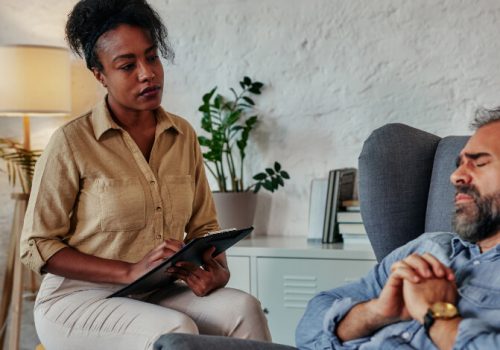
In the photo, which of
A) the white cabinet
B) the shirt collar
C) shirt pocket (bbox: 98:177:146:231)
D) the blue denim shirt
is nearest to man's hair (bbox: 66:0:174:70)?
the shirt collar

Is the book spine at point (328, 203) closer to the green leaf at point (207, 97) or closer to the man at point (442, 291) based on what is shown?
the green leaf at point (207, 97)

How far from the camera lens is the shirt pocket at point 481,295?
173 centimetres

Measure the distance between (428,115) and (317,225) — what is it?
1.93 feet

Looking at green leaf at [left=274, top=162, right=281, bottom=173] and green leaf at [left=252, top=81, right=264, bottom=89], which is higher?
green leaf at [left=252, top=81, right=264, bottom=89]

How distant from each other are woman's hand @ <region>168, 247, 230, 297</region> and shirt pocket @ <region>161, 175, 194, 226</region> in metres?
0.17

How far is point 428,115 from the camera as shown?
335 cm

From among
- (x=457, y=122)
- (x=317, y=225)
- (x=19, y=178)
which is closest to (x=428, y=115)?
(x=457, y=122)

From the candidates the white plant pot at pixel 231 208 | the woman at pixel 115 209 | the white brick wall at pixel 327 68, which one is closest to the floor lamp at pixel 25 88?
the white brick wall at pixel 327 68

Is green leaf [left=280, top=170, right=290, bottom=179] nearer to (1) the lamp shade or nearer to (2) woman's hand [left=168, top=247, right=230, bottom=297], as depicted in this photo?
(1) the lamp shade

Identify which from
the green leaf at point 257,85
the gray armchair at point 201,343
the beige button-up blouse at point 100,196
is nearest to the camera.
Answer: the gray armchair at point 201,343

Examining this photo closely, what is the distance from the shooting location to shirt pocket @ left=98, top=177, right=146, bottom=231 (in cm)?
237

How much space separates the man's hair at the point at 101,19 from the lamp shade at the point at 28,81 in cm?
108

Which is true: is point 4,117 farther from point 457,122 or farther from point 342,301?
point 342,301

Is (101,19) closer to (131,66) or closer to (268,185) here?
(131,66)
